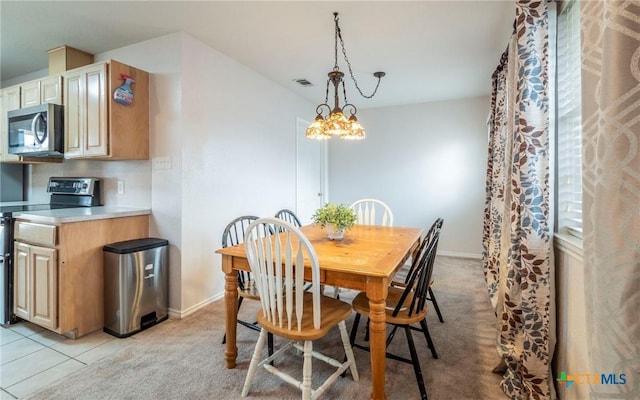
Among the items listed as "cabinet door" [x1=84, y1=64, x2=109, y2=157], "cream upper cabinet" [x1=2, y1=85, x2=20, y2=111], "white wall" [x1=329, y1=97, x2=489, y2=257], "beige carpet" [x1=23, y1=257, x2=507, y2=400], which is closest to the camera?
"beige carpet" [x1=23, y1=257, x2=507, y2=400]

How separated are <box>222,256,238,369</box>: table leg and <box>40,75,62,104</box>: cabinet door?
2390 millimetres

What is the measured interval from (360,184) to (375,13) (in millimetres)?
3224

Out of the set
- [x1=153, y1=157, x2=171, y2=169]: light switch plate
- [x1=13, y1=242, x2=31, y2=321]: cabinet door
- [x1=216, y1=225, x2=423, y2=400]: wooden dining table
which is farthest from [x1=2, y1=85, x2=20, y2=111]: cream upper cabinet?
[x1=216, y1=225, x2=423, y2=400]: wooden dining table

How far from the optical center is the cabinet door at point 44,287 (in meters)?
2.14

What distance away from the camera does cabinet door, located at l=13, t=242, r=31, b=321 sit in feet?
7.58

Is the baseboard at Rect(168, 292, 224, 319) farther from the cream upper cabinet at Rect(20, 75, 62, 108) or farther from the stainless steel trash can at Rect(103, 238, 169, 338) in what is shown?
the cream upper cabinet at Rect(20, 75, 62, 108)

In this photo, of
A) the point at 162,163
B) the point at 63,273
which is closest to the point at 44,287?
the point at 63,273

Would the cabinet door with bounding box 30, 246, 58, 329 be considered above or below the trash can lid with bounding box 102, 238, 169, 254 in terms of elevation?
below

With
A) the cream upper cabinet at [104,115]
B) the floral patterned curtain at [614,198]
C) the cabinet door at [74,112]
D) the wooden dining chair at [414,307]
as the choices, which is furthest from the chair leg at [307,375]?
the cabinet door at [74,112]

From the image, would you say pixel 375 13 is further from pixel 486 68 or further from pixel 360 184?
pixel 360 184

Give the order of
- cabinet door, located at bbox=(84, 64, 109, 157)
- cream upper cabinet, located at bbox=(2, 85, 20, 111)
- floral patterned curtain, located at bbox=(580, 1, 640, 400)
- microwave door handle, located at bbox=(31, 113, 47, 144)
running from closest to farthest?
floral patterned curtain, located at bbox=(580, 1, 640, 400) → cabinet door, located at bbox=(84, 64, 109, 157) → microwave door handle, located at bbox=(31, 113, 47, 144) → cream upper cabinet, located at bbox=(2, 85, 20, 111)

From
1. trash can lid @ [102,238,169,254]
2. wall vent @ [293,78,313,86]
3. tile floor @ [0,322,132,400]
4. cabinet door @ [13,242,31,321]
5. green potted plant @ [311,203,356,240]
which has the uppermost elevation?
wall vent @ [293,78,313,86]

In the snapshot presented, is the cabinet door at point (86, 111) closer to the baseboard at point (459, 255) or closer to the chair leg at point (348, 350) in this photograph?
the chair leg at point (348, 350)

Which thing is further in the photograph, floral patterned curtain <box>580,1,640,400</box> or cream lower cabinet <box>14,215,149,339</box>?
cream lower cabinet <box>14,215,149,339</box>
